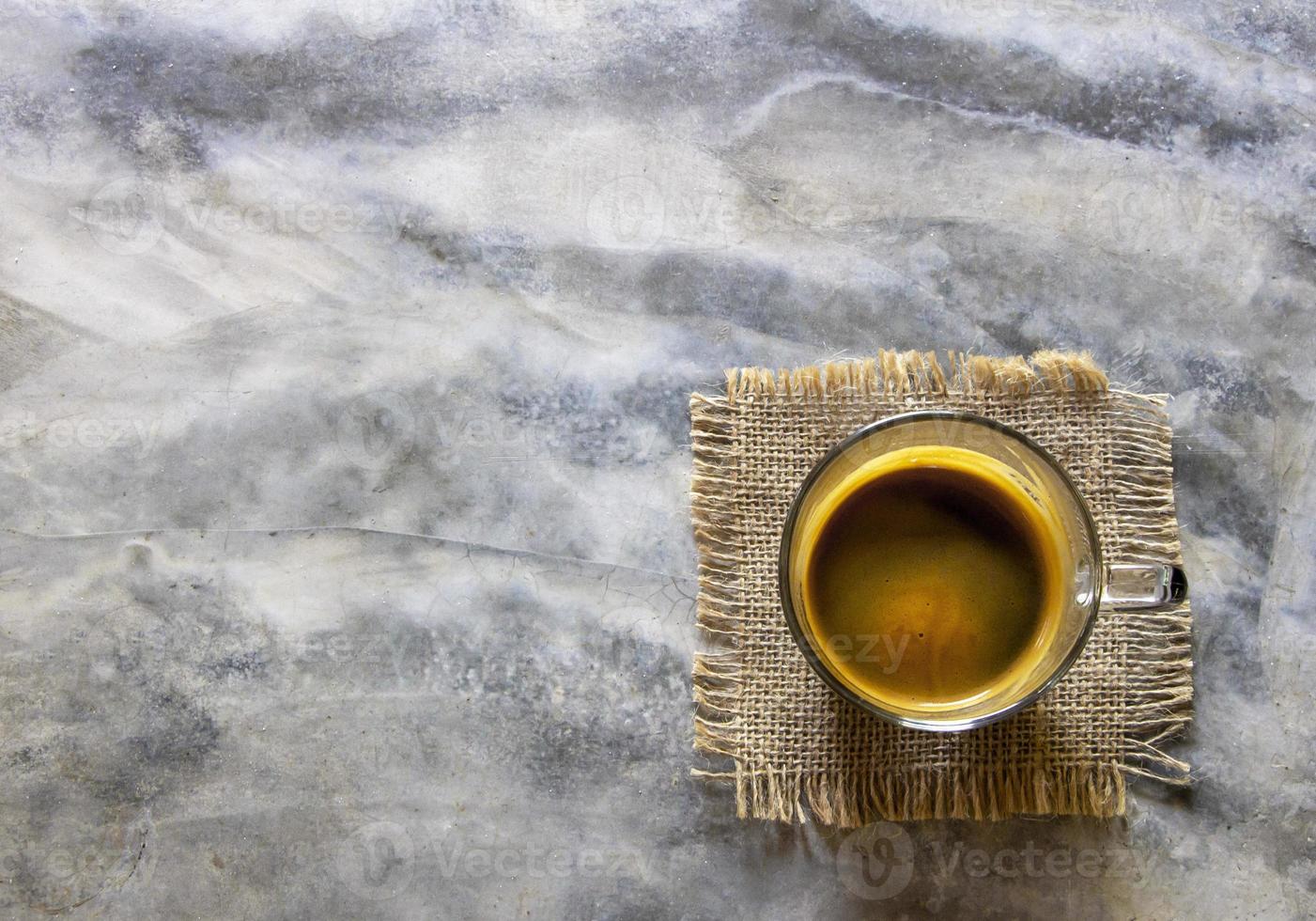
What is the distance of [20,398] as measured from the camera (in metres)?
0.97

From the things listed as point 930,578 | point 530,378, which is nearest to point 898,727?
point 930,578

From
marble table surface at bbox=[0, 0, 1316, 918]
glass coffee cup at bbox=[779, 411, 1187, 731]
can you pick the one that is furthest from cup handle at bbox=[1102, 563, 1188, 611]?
marble table surface at bbox=[0, 0, 1316, 918]

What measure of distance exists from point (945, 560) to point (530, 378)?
1.34ft

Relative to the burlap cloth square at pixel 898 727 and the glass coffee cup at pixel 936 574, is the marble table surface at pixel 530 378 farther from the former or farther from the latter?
the glass coffee cup at pixel 936 574

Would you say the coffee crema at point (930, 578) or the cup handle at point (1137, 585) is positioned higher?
the cup handle at point (1137, 585)

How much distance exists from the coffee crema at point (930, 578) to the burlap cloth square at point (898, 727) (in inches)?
3.4

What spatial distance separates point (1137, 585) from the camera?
0.84m

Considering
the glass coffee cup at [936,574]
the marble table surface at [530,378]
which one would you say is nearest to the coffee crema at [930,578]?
the glass coffee cup at [936,574]

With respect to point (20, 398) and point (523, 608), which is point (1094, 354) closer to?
point (523, 608)

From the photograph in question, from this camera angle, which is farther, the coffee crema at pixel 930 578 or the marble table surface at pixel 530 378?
the marble table surface at pixel 530 378

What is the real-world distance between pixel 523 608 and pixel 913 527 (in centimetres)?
36

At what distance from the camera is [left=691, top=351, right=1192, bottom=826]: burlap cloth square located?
90 centimetres

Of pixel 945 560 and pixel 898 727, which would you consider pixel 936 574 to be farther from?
pixel 898 727

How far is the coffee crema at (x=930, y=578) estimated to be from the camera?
0.83m
